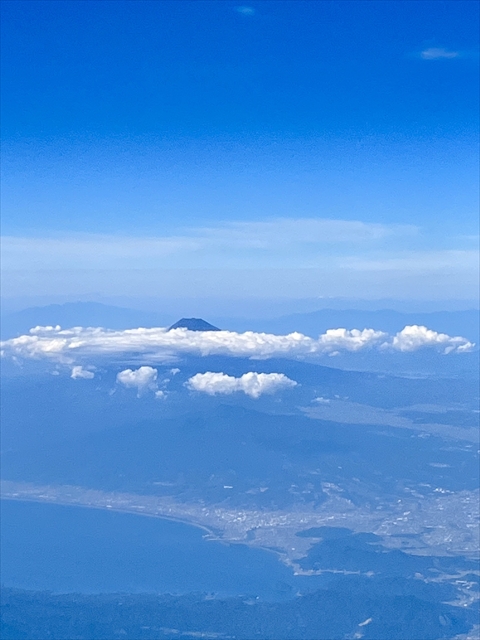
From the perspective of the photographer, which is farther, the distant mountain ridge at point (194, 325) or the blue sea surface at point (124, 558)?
the distant mountain ridge at point (194, 325)

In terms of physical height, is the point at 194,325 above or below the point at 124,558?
above

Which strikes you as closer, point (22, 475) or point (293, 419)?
point (22, 475)

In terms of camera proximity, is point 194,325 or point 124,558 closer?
point 124,558

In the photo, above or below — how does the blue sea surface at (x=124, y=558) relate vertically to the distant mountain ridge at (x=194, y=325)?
below

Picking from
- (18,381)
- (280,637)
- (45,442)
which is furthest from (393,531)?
(18,381)

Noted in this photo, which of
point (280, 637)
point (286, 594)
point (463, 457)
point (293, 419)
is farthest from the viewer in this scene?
point (293, 419)

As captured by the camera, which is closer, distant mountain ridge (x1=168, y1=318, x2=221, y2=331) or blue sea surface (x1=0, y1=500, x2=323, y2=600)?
blue sea surface (x1=0, y1=500, x2=323, y2=600)

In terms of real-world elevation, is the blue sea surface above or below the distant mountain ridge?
below

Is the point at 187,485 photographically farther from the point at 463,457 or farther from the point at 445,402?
the point at 445,402
